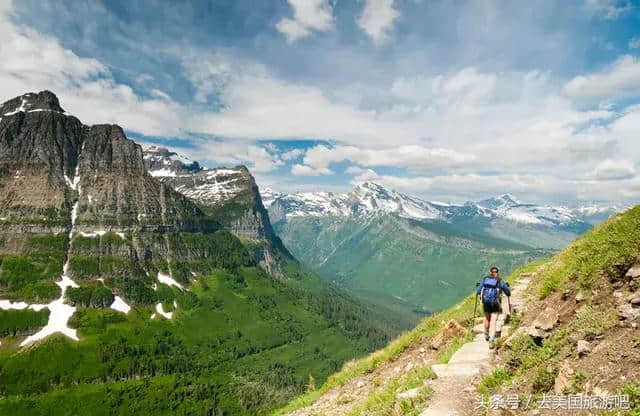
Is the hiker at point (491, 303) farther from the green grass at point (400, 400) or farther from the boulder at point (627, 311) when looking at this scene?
the boulder at point (627, 311)

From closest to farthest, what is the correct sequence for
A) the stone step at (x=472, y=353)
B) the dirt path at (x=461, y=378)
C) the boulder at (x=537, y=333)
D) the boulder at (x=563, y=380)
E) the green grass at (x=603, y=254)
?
the boulder at (x=563, y=380) → the dirt path at (x=461, y=378) → the boulder at (x=537, y=333) → the green grass at (x=603, y=254) → the stone step at (x=472, y=353)

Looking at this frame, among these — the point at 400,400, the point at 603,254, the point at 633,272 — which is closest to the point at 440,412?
the point at 400,400

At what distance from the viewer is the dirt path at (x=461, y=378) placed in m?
12.3

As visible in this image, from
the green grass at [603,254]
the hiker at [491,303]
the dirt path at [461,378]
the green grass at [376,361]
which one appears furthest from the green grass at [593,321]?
the green grass at [376,361]

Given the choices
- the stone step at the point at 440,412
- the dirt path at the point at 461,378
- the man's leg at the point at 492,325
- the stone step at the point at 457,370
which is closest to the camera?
the stone step at the point at 440,412

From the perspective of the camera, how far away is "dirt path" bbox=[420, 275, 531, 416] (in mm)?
12255

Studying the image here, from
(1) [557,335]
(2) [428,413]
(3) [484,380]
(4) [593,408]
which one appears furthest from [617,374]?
(2) [428,413]

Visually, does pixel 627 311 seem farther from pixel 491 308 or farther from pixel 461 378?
pixel 491 308

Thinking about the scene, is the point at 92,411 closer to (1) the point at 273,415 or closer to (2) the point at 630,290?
(1) the point at 273,415

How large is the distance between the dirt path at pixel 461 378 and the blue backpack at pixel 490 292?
1.44 metres

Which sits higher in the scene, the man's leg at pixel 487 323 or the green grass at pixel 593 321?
the green grass at pixel 593 321

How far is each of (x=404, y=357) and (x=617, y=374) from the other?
14658 mm

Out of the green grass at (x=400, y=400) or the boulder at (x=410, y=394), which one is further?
the boulder at (x=410, y=394)

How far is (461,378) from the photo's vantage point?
14.2 m
